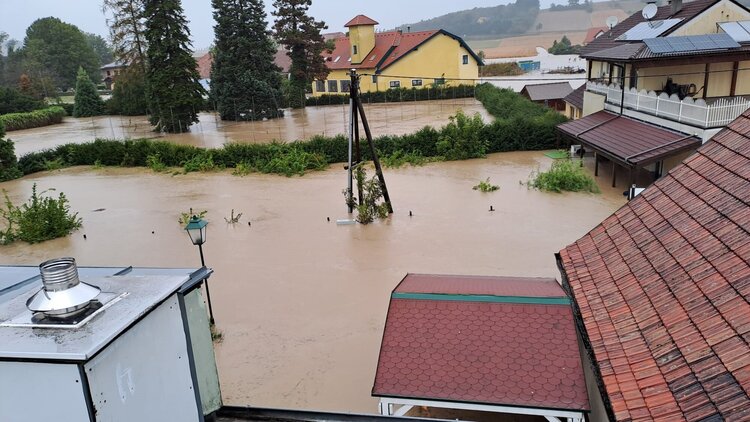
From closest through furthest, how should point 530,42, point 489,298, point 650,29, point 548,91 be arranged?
point 489,298 → point 650,29 → point 548,91 → point 530,42

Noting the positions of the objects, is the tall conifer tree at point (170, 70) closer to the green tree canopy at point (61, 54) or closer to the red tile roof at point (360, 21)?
the red tile roof at point (360, 21)

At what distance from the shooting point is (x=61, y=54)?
7544 centimetres

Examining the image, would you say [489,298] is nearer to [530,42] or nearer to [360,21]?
[360,21]

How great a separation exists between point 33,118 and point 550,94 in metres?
42.0

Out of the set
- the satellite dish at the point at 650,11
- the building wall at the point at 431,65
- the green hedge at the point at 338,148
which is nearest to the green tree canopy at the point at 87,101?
the building wall at the point at 431,65

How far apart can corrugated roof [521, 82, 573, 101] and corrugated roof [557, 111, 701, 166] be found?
14151mm

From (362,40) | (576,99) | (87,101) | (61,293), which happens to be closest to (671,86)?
(576,99)

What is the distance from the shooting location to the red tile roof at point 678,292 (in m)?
3.51

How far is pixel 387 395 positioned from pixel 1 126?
26200 millimetres

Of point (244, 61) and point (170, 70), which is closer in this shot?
point (170, 70)

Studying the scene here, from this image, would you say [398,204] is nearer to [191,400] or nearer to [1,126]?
[191,400]

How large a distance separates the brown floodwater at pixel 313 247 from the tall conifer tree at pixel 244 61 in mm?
17604

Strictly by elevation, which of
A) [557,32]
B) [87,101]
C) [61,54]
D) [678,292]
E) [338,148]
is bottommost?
[338,148]

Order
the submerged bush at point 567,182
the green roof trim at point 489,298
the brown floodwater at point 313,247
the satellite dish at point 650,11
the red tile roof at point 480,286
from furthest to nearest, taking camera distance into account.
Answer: the satellite dish at point 650,11
the submerged bush at point 567,182
the brown floodwater at point 313,247
the red tile roof at point 480,286
the green roof trim at point 489,298
